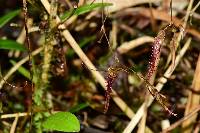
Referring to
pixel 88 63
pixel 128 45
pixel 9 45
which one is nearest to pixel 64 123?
pixel 88 63

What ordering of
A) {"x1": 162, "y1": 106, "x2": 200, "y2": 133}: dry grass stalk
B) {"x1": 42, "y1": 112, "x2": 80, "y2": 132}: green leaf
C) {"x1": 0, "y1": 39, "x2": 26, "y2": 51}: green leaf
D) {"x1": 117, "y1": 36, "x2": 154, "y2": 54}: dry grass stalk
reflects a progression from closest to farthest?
{"x1": 42, "y1": 112, "x2": 80, "y2": 132}: green leaf < {"x1": 162, "y1": 106, "x2": 200, "y2": 133}: dry grass stalk < {"x1": 0, "y1": 39, "x2": 26, "y2": 51}: green leaf < {"x1": 117, "y1": 36, "x2": 154, "y2": 54}: dry grass stalk

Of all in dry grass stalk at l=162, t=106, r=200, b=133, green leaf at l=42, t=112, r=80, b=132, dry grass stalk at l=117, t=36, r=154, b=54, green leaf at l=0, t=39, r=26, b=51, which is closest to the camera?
green leaf at l=42, t=112, r=80, b=132

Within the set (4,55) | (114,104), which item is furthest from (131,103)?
(4,55)

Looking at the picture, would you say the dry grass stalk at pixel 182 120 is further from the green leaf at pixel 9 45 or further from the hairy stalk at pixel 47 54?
the green leaf at pixel 9 45

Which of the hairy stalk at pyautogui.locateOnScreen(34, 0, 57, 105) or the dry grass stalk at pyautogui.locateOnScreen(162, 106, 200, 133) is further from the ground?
the hairy stalk at pyautogui.locateOnScreen(34, 0, 57, 105)

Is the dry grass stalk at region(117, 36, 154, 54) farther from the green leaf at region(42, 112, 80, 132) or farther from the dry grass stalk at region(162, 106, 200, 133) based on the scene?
the green leaf at region(42, 112, 80, 132)

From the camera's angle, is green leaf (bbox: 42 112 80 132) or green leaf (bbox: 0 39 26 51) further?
green leaf (bbox: 0 39 26 51)

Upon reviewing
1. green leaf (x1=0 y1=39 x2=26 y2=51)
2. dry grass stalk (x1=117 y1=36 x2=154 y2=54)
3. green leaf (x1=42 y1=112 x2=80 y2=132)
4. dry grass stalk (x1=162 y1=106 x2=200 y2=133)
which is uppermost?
green leaf (x1=0 y1=39 x2=26 y2=51)

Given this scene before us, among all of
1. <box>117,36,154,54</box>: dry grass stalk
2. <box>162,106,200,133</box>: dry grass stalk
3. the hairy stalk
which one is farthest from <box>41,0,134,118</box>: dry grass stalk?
<box>117,36,154,54</box>: dry grass stalk

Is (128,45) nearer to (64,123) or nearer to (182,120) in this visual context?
(182,120)
